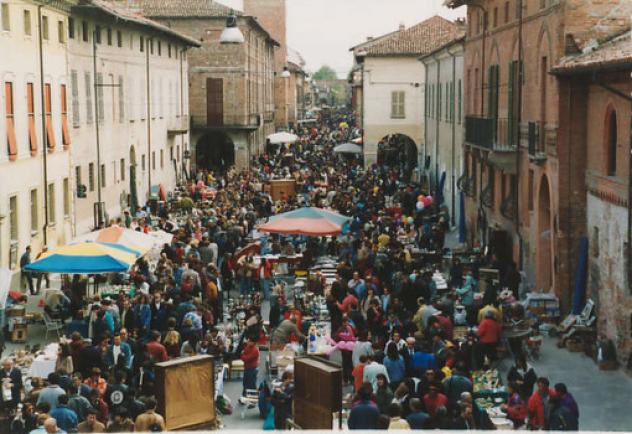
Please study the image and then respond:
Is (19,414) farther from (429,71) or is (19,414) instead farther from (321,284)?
(429,71)

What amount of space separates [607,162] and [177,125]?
3690cm

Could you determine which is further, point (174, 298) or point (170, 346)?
point (174, 298)

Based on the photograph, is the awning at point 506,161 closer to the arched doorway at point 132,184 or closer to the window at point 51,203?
the window at point 51,203

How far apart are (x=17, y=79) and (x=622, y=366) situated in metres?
16.7

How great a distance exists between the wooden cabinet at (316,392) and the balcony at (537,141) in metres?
11.5

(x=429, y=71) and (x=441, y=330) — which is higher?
(x=429, y=71)

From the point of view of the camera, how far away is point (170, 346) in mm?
17453

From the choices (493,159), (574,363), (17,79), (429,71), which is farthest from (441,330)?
(429,71)

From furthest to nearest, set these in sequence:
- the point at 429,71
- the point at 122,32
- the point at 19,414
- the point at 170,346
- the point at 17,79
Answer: the point at 429,71 → the point at 122,32 → the point at 17,79 → the point at 170,346 → the point at 19,414

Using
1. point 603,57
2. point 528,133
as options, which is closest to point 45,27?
point 528,133

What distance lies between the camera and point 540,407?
45.4 feet

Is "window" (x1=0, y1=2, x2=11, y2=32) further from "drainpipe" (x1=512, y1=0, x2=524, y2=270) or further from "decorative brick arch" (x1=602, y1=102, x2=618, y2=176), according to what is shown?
"decorative brick arch" (x1=602, y1=102, x2=618, y2=176)

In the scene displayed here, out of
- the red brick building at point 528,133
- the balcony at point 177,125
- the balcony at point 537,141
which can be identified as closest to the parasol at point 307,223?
the red brick building at point 528,133

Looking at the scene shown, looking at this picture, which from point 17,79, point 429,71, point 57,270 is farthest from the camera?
point 429,71
